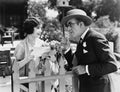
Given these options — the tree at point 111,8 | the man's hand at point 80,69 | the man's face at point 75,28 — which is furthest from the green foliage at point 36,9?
the tree at point 111,8

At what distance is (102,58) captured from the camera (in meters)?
2.25

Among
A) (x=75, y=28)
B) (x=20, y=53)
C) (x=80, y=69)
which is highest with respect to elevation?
(x=75, y=28)

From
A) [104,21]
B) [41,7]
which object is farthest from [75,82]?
[104,21]

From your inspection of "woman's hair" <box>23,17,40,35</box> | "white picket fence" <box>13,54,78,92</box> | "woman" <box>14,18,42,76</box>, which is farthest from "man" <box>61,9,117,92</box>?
"woman's hair" <box>23,17,40,35</box>

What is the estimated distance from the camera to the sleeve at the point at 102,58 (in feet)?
7.35

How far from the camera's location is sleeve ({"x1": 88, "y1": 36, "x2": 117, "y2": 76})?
2.24m

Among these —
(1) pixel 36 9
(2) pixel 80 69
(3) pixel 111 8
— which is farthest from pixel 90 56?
(3) pixel 111 8

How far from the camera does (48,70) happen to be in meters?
2.60

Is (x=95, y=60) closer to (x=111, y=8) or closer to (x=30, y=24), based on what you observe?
(x=30, y=24)

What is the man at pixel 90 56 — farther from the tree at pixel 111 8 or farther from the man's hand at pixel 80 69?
the tree at pixel 111 8

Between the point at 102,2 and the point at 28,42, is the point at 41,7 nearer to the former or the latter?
the point at 28,42

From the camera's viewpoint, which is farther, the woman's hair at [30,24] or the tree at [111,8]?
the tree at [111,8]

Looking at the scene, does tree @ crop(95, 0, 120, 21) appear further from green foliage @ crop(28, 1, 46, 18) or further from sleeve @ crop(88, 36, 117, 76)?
sleeve @ crop(88, 36, 117, 76)

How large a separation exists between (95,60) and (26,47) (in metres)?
1.19
